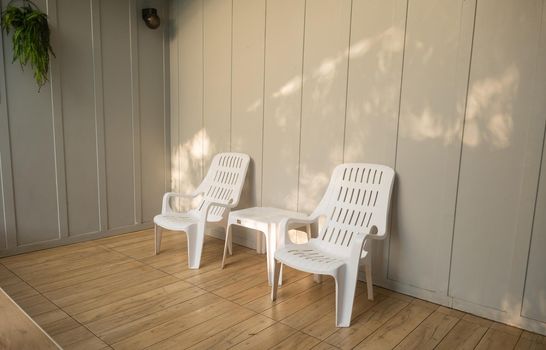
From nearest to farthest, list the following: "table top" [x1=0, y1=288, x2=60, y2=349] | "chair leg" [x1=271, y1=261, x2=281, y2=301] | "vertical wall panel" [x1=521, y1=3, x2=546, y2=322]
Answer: "table top" [x1=0, y1=288, x2=60, y2=349]
"vertical wall panel" [x1=521, y1=3, x2=546, y2=322]
"chair leg" [x1=271, y1=261, x2=281, y2=301]

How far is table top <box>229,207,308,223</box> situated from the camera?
3.08 m

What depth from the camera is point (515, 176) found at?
2291 millimetres

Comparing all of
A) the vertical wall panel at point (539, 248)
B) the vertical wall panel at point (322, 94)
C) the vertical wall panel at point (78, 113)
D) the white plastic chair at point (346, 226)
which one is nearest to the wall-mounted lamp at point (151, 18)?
the vertical wall panel at point (78, 113)

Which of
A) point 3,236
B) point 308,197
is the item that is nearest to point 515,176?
point 308,197

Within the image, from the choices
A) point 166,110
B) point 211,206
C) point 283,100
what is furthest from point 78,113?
point 283,100

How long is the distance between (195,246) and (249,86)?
5.30 feet

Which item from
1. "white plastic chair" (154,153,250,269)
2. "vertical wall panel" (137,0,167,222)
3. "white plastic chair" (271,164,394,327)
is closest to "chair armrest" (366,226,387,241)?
"white plastic chair" (271,164,394,327)

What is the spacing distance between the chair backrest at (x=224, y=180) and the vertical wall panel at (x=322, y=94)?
65cm

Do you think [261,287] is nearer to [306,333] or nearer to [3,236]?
[306,333]

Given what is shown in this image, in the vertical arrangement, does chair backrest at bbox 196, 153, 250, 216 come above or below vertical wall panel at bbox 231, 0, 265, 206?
below

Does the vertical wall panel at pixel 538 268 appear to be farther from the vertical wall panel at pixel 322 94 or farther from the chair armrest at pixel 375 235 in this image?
the vertical wall panel at pixel 322 94

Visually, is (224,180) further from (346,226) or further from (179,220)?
(346,226)

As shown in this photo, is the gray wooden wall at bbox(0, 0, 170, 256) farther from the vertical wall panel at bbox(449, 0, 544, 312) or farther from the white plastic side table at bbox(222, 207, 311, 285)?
the vertical wall panel at bbox(449, 0, 544, 312)

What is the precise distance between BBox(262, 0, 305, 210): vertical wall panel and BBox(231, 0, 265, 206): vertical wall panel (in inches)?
3.5
